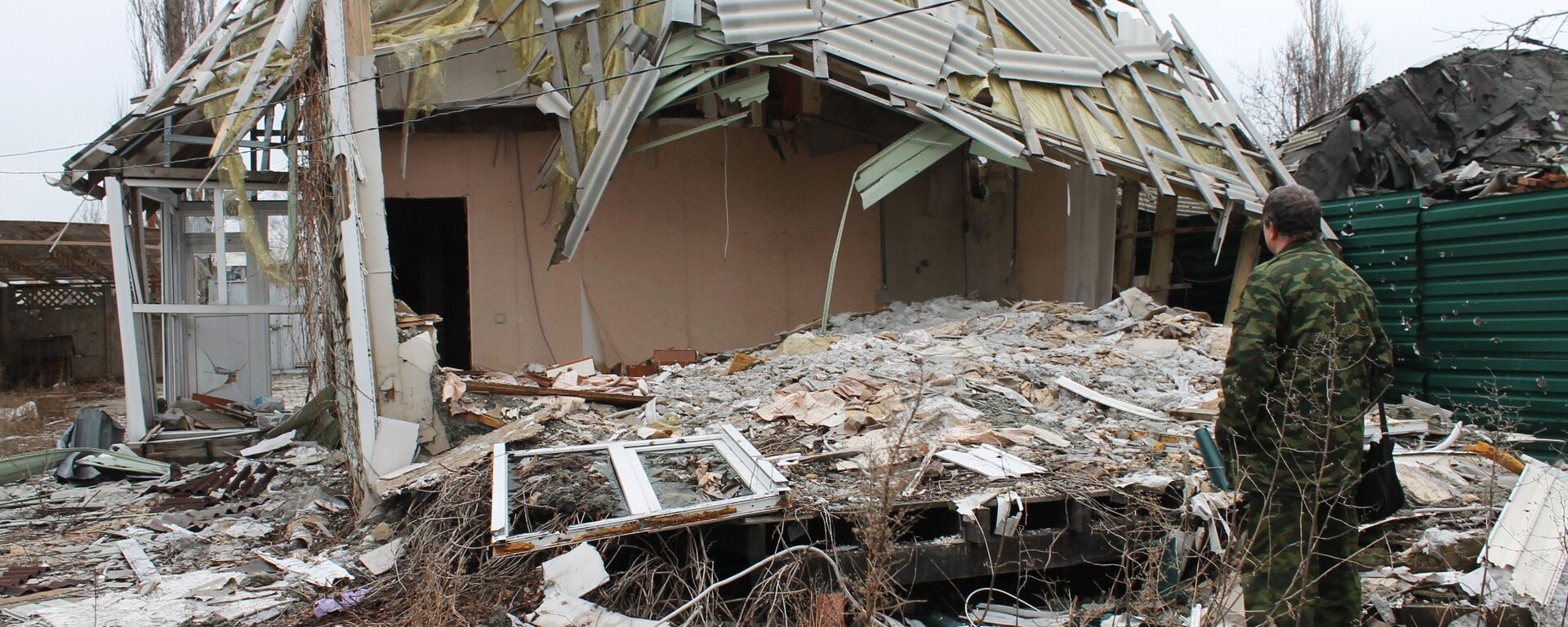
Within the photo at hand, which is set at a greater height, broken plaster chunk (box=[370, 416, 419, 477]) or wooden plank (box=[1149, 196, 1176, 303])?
wooden plank (box=[1149, 196, 1176, 303])

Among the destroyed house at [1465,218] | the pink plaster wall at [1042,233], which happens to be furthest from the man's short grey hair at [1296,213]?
the pink plaster wall at [1042,233]

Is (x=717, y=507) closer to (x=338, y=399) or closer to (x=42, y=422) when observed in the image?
(x=338, y=399)

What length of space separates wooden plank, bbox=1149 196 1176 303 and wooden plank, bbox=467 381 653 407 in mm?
5530

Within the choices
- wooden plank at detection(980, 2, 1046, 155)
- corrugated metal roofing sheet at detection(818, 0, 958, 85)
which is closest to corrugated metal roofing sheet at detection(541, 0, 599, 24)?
corrugated metal roofing sheet at detection(818, 0, 958, 85)

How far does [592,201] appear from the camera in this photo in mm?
7582

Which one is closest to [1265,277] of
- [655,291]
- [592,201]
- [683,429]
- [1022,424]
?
[1022,424]

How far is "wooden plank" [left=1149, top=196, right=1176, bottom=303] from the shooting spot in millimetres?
9109

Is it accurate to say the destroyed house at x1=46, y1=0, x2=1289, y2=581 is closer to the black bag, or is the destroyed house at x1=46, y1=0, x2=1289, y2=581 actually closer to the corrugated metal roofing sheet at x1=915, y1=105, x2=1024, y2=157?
the corrugated metal roofing sheet at x1=915, y1=105, x2=1024, y2=157

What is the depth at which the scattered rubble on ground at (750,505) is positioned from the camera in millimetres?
3406

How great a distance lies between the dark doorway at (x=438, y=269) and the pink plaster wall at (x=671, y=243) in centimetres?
289

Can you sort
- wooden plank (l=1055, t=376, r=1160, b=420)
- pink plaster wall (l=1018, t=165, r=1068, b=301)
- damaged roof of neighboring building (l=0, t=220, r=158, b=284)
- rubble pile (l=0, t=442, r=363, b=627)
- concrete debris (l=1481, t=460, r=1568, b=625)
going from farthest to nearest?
damaged roof of neighboring building (l=0, t=220, r=158, b=284), pink plaster wall (l=1018, t=165, r=1068, b=301), wooden plank (l=1055, t=376, r=1160, b=420), rubble pile (l=0, t=442, r=363, b=627), concrete debris (l=1481, t=460, r=1568, b=625)

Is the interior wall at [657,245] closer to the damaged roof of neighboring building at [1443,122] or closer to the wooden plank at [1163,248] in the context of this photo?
the wooden plank at [1163,248]

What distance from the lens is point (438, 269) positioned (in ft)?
40.1

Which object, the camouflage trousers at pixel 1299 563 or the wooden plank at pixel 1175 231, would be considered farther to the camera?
the wooden plank at pixel 1175 231
